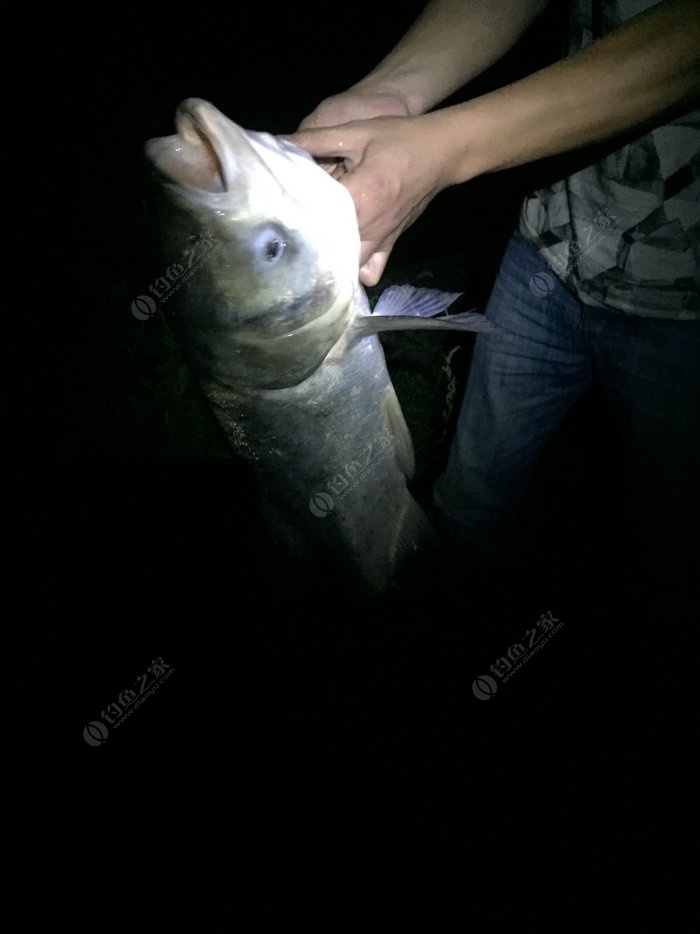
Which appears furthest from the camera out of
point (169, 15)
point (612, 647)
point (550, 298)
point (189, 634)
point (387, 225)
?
point (169, 15)

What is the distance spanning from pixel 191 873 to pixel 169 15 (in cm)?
520

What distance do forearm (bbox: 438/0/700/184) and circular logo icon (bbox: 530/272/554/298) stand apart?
0.64 meters

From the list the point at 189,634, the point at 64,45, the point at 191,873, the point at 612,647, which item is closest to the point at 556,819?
the point at 612,647

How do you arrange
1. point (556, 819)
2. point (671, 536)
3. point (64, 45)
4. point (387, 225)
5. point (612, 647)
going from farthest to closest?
point (64, 45) < point (612, 647) < point (556, 819) < point (671, 536) < point (387, 225)

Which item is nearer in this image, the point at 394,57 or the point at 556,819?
the point at 394,57

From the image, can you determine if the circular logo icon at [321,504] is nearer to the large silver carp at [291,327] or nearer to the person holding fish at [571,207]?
the large silver carp at [291,327]

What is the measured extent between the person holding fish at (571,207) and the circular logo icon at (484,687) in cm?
101

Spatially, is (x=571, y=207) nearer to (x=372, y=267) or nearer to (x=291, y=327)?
(x=372, y=267)

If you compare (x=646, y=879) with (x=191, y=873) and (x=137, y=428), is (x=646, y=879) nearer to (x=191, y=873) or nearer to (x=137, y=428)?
(x=191, y=873)

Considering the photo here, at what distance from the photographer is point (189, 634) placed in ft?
9.92

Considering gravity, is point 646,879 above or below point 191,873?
below

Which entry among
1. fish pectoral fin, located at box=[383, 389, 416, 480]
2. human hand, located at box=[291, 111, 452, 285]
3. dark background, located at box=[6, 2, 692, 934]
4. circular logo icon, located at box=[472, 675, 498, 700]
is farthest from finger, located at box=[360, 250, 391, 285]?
circular logo icon, located at box=[472, 675, 498, 700]

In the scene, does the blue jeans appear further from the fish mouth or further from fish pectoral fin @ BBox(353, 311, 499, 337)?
the fish mouth

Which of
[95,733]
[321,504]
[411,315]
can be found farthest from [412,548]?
[95,733]
